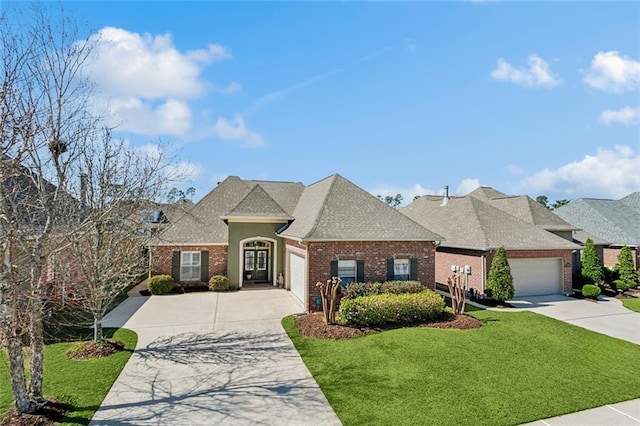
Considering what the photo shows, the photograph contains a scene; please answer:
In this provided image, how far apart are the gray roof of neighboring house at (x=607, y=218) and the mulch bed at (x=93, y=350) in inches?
1128

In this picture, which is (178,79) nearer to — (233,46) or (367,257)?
(233,46)

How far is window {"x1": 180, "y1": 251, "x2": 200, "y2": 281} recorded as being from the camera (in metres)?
18.2

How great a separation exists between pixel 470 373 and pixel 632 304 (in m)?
13.7

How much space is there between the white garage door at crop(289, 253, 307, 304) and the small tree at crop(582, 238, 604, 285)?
15.7m

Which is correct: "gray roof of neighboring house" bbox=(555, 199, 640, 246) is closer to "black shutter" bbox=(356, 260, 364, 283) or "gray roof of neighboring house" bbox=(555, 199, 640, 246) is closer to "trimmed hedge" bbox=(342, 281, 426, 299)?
"trimmed hedge" bbox=(342, 281, 426, 299)

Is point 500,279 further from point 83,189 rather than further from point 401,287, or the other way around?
point 83,189

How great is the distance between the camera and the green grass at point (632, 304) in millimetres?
15109

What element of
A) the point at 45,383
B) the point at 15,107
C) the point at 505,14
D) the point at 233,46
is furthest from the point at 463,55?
the point at 45,383

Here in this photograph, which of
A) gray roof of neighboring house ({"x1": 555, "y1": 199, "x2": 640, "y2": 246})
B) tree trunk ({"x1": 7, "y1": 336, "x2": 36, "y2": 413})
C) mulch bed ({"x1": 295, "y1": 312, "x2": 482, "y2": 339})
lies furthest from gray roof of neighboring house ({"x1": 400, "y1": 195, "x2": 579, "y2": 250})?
tree trunk ({"x1": 7, "y1": 336, "x2": 36, "y2": 413})

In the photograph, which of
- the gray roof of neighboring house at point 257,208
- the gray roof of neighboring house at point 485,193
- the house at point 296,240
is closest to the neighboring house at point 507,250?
the house at point 296,240

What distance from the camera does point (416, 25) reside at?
11.5 metres

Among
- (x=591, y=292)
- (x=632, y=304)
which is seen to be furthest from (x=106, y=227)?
(x=632, y=304)

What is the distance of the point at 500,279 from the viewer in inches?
596

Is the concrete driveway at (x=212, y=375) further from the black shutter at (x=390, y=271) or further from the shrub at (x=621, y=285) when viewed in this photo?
the shrub at (x=621, y=285)
